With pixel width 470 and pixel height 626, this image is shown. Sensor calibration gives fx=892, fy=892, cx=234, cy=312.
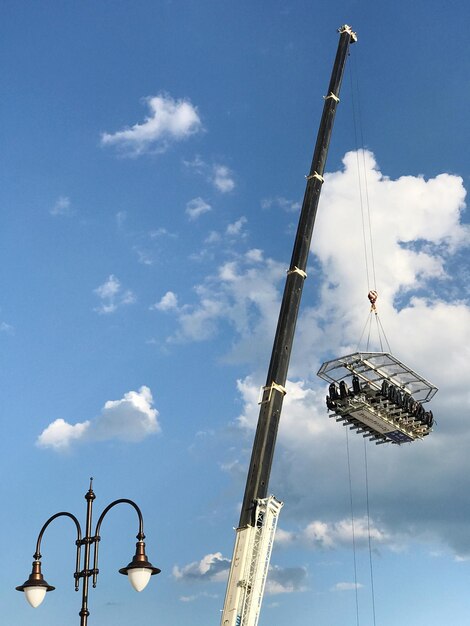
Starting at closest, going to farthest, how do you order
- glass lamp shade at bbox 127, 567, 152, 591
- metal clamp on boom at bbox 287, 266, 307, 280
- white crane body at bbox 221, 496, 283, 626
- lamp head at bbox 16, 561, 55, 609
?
glass lamp shade at bbox 127, 567, 152, 591
lamp head at bbox 16, 561, 55, 609
white crane body at bbox 221, 496, 283, 626
metal clamp on boom at bbox 287, 266, 307, 280

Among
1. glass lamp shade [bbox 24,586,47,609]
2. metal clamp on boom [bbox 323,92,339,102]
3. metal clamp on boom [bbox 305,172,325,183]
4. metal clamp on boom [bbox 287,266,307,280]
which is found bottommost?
glass lamp shade [bbox 24,586,47,609]

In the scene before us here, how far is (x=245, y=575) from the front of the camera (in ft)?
105

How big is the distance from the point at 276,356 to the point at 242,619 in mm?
A: 10673

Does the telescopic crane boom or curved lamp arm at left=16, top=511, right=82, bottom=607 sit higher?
the telescopic crane boom

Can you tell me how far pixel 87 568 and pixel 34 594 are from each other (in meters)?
1.49

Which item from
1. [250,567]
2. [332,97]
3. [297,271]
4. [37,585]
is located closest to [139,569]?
[37,585]

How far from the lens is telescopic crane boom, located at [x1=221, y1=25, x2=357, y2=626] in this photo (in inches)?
1243

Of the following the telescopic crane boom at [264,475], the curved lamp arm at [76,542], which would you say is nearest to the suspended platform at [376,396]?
the telescopic crane boom at [264,475]

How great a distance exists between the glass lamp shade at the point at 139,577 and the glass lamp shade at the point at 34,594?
2158 millimetres

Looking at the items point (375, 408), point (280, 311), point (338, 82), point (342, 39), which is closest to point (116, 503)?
point (280, 311)

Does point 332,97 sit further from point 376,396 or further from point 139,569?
point 139,569

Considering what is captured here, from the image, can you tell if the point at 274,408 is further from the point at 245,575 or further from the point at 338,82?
the point at 338,82

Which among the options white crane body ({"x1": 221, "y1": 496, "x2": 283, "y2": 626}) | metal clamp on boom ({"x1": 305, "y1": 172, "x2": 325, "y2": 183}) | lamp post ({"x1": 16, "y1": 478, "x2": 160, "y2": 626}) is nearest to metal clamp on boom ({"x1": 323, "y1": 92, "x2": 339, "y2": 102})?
metal clamp on boom ({"x1": 305, "y1": 172, "x2": 325, "y2": 183})

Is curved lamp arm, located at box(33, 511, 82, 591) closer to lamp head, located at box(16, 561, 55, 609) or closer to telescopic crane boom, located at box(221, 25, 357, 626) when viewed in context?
lamp head, located at box(16, 561, 55, 609)
